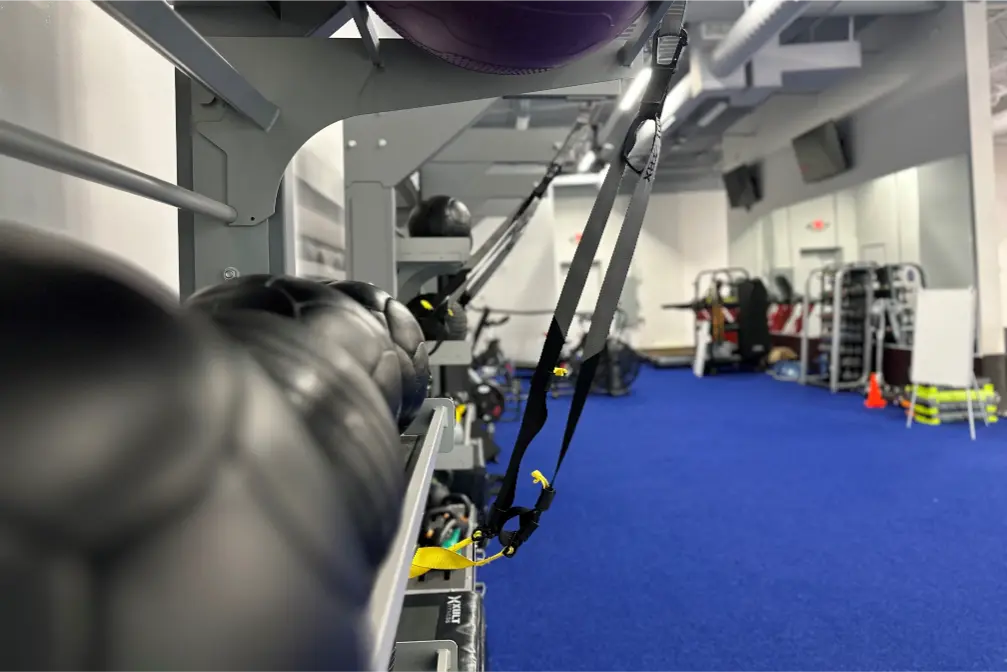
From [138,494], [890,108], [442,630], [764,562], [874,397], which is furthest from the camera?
[890,108]

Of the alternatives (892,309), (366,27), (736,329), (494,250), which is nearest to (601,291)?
(366,27)

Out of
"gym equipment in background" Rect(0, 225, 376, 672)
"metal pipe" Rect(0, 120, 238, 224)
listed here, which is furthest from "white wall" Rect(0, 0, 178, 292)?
"gym equipment in background" Rect(0, 225, 376, 672)

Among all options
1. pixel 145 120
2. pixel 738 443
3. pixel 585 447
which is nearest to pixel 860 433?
pixel 738 443

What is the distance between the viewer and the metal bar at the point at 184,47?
66 cm

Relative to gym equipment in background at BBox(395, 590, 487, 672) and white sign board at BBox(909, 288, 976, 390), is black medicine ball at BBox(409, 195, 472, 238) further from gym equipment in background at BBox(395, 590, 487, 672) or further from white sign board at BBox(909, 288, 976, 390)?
white sign board at BBox(909, 288, 976, 390)

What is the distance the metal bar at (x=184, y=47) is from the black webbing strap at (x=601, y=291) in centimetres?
56

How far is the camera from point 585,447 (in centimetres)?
428

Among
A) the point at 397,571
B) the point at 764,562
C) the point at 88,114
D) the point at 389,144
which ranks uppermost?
the point at 389,144

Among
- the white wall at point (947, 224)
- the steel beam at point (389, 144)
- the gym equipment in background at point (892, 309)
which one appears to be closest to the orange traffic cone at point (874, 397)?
the gym equipment in background at point (892, 309)

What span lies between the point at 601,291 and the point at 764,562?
1808 mm

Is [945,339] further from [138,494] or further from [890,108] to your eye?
[138,494]

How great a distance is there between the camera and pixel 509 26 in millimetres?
794

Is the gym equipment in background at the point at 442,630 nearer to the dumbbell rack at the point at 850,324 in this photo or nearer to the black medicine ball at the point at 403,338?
the black medicine ball at the point at 403,338

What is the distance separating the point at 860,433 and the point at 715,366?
429cm
